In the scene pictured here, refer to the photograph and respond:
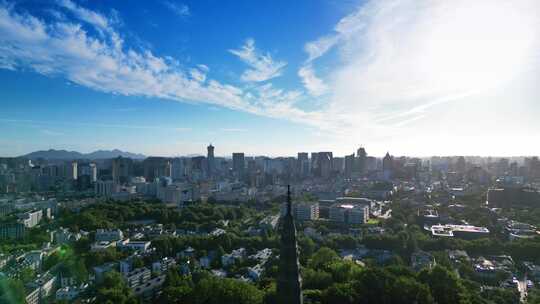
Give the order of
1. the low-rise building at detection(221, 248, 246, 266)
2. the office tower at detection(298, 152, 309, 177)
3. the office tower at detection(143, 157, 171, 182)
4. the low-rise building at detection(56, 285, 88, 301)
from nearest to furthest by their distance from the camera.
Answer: the low-rise building at detection(56, 285, 88, 301), the low-rise building at detection(221, 248, 246, 266), the office tower at detection(143, 157, 171, 182), the office tower at detection(298, 152, 309, 177)

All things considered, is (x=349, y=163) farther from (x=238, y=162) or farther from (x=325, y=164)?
(x=238, y=162)

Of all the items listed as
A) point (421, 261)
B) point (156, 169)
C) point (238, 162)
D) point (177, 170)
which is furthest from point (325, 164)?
point (421, 261)

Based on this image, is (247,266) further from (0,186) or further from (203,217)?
(0,186)

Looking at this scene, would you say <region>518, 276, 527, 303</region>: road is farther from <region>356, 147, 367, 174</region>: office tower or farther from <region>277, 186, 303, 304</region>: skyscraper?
<region>356, 147, 367, 174</region>: office tower

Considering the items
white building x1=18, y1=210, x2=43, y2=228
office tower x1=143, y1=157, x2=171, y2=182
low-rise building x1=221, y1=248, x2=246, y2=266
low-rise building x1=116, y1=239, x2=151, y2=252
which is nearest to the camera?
low-rise building x1=221, y1=248, x2=246, y2=266

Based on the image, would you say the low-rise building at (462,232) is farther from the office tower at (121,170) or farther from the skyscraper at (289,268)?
the office tower at (121,170)

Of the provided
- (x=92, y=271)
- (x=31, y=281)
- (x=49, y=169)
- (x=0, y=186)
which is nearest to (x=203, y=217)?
(x=92, y=271)

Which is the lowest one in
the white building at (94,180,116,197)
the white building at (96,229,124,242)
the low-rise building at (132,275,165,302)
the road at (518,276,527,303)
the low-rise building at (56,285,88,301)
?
the road at (518,276,527,303)

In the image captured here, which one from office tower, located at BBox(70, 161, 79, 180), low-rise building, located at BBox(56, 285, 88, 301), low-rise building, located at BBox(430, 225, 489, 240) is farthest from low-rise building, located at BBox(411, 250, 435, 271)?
Answer: office tower, located at BBox(70, 161, 79, 180)
